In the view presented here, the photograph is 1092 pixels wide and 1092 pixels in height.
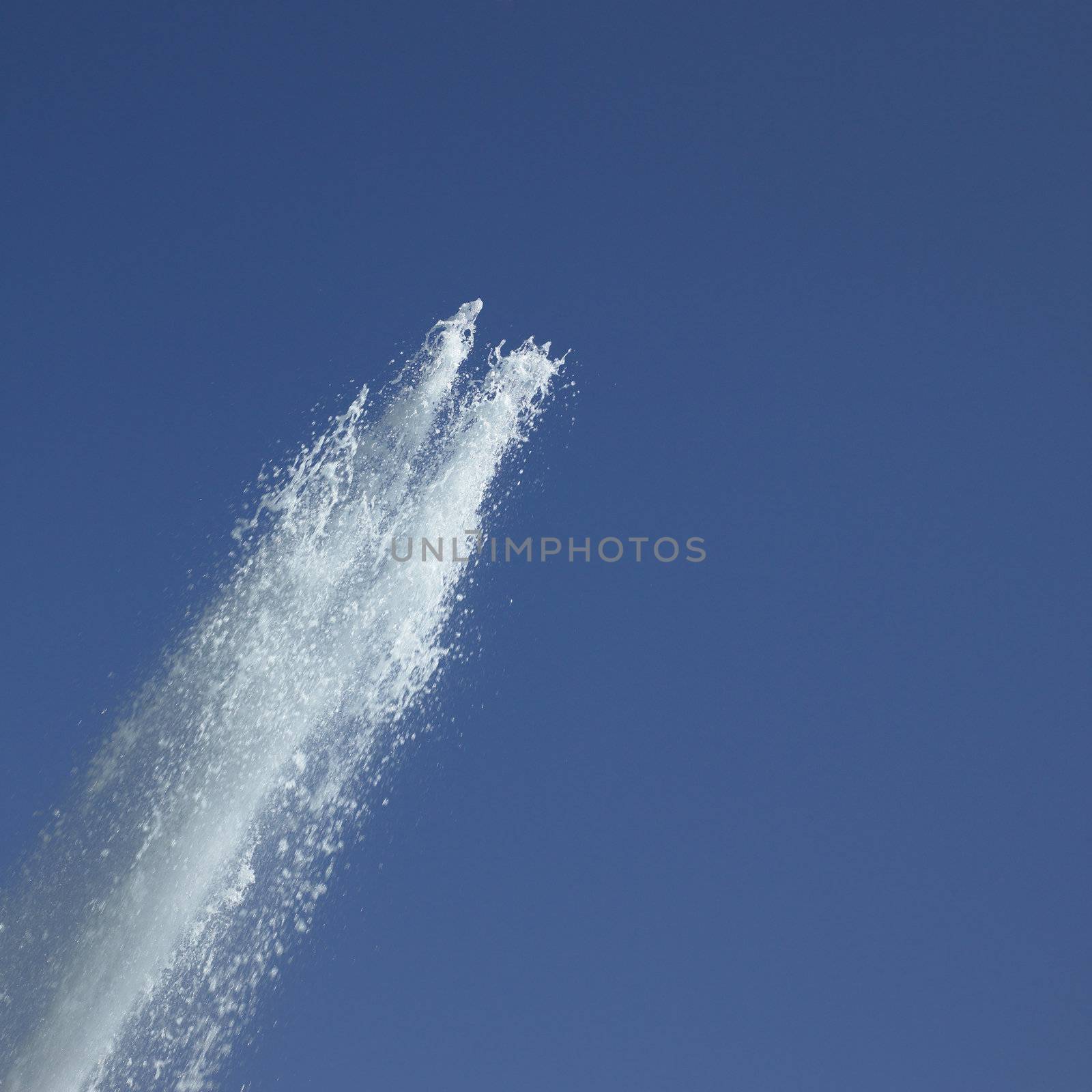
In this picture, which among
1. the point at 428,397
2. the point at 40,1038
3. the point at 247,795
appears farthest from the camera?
the point at 428,397

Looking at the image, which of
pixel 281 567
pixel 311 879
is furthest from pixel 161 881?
pixel 281 567

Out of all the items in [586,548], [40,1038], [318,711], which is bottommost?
[40,1038]

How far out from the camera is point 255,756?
728cm

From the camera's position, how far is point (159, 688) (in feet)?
24.1

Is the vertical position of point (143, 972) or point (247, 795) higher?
point (247, 795)

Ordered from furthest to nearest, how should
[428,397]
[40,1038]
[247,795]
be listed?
[428,397] < [247,795] < [40,1038]

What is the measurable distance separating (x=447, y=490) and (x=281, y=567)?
47.4 inches

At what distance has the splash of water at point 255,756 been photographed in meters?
6.73

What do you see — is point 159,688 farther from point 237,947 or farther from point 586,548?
point 586,548

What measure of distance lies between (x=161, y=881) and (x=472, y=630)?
8.04 ft

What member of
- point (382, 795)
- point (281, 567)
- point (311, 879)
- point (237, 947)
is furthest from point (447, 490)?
point (237, 947)

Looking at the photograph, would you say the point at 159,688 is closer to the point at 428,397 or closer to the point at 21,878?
the point at 21,878

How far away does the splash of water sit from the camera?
265 inches

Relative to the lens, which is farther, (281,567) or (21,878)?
(281,567)
